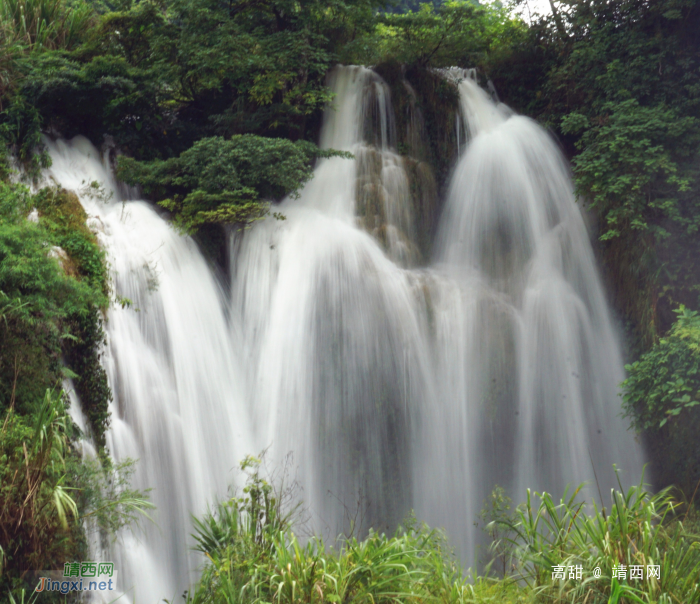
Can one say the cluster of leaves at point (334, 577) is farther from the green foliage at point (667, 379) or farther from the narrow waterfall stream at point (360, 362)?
the green foliage at point (667, 379)

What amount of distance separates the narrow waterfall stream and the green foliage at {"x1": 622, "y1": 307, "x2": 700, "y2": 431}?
0.87 m

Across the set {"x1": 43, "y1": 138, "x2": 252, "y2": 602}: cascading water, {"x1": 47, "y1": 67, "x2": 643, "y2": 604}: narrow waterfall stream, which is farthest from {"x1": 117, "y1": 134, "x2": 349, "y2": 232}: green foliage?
{"x1": 43, "y1": 138, "x2": 252, "y2": 602}: cascading water

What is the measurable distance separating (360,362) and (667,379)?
4.59 metres

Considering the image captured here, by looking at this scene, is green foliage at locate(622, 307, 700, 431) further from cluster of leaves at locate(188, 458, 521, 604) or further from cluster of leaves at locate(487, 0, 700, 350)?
cluster of leaves at locate(188, 458, 521, 604)

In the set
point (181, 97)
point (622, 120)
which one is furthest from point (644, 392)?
point (181, 97)

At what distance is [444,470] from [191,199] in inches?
240

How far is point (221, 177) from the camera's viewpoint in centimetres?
1013

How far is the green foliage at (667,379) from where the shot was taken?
834 centimetres

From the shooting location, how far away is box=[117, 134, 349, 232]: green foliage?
32.6 ft

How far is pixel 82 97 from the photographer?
1065cm

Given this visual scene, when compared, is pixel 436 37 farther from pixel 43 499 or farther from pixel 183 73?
pixel 43 499

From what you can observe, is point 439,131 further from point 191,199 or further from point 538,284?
point 191,199

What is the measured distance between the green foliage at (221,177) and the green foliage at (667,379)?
668 centimetres

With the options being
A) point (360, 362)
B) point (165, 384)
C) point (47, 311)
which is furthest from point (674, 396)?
point (47, 311)
